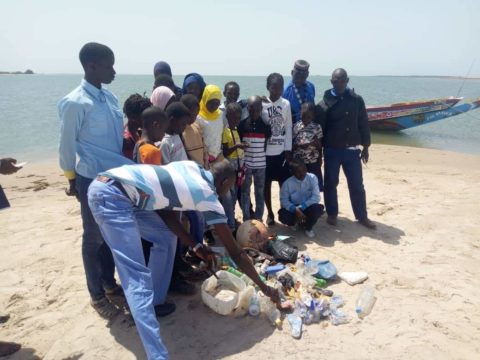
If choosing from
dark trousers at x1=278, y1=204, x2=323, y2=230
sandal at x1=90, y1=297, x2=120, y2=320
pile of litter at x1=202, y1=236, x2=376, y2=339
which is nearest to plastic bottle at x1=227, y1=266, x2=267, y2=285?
pile of litter at x1=202, y1=236, x2=376, y2=339

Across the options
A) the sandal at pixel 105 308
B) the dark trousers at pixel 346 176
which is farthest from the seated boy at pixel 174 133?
the dark trousers at pixel 346 176

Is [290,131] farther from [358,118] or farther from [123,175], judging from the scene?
[123,175]

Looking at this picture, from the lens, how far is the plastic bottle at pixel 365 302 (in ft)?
10.6

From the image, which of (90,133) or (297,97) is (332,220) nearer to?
(297,97)

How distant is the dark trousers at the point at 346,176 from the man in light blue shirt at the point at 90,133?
2.96 meters

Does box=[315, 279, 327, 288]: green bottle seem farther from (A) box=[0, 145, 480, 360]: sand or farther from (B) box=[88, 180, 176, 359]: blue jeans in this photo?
(B) box=[88, 180, 176, 359]: blue jeans

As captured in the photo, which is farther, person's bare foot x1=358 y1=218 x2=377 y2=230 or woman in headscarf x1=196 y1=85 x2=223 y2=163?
person's bare foot x1=358 y1=218 x2=377 y2=230

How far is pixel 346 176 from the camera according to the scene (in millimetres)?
5172

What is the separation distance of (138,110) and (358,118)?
2.98m

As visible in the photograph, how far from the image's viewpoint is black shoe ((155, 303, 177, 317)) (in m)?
3.17

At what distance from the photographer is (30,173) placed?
9.80 m

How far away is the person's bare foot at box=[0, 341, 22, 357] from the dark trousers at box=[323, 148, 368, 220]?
388 centimetres

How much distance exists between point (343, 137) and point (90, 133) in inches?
127

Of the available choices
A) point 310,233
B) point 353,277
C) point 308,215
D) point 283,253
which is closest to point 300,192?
point 308,215
